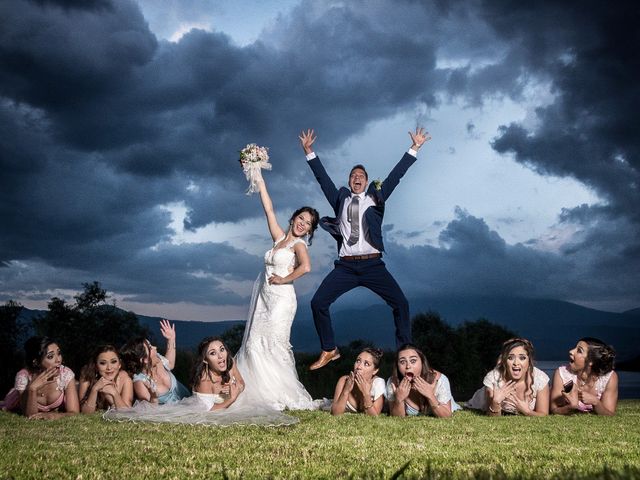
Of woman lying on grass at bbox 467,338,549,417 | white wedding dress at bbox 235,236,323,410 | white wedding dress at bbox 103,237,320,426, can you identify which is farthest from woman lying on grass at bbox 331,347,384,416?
woman lying on grass at bbox 467,338,549,417

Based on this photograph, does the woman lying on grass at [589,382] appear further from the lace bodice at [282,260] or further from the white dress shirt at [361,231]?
the lace bodice at [282,260]

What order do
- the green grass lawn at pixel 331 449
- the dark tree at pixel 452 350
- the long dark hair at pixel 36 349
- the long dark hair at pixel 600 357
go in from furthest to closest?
the dark tree at pixel 452 350, the long dark hair at pixel 600 357, the long dark hair at pixel 36 349, the green grass lawn at pixel 331 449

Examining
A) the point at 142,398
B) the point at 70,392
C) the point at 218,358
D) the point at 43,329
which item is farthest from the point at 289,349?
the point at 43,329

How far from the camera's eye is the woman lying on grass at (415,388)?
8.98 meters

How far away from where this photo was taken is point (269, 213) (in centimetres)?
1131

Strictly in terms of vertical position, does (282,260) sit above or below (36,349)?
above

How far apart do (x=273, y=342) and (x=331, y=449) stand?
5.20 m

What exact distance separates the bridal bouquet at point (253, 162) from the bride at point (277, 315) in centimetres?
10

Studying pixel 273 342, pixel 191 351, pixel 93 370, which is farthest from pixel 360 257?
pixel 191 351

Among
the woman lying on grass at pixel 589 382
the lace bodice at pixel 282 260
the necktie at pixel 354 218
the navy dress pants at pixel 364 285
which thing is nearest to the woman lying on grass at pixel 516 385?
the woman lying on grass at pixel 589 382

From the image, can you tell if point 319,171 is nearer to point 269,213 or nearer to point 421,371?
point 269,213

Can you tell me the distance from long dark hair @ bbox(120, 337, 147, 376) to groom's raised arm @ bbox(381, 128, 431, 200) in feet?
15.5

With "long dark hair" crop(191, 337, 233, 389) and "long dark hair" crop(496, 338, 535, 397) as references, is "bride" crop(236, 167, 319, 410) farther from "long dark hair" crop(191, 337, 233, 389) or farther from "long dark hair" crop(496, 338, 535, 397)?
"long dark hair" crop(496, 338, 535, 397)

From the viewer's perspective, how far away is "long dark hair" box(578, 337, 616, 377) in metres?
9.69
